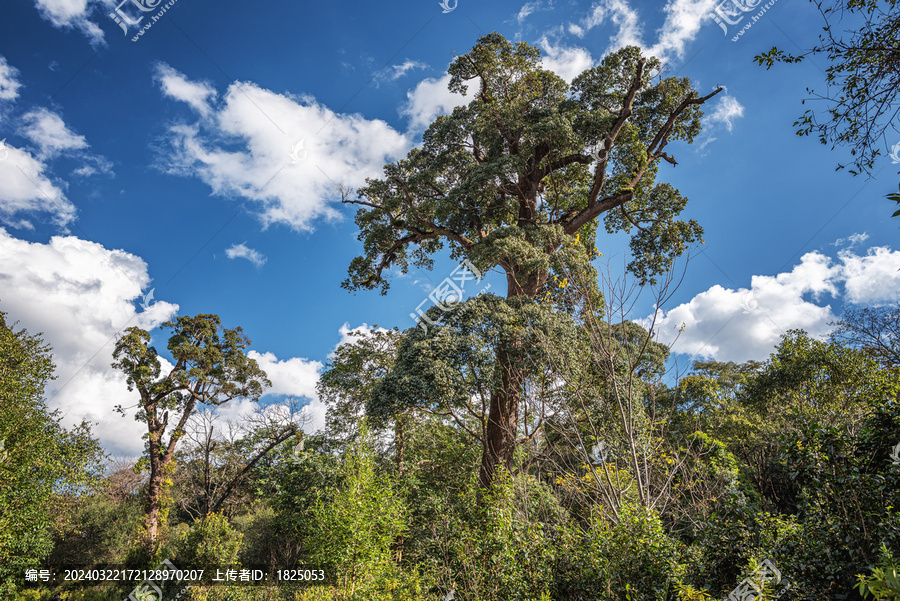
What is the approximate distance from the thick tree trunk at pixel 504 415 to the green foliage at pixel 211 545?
739 centimetres

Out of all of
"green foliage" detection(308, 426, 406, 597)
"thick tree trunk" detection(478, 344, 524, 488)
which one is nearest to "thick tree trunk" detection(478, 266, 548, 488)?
"thick tree trunk" detection(478, 344, 524, 488)

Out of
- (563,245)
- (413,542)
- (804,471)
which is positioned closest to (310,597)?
(413,542)

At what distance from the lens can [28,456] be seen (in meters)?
9.57

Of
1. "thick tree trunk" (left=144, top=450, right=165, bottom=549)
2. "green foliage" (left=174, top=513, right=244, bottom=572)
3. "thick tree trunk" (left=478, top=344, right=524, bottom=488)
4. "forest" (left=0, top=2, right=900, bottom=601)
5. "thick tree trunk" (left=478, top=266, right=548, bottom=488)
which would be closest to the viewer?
"forest" (left=0, top=2, right=900, bottom=601)

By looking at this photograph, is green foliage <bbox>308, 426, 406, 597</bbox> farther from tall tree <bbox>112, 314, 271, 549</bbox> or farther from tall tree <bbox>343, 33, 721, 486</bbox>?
tall tree <bbox>112, 314, 271, 549</bbox>

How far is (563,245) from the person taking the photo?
938 centimetres

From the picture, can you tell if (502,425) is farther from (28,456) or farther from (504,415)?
(28,456)

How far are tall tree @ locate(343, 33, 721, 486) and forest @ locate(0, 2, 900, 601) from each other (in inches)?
2.4

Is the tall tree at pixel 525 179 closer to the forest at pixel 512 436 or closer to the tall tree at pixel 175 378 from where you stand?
the forest at pixel 512 436

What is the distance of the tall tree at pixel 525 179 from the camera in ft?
30.6

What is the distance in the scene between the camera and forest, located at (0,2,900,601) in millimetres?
3266

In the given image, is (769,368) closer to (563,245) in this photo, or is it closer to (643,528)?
(563,245)

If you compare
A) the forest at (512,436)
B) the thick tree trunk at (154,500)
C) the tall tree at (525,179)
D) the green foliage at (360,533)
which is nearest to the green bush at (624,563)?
the forest at (512,436)

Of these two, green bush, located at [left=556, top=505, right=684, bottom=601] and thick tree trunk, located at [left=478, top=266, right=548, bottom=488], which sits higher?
thick tree trunk, located at [left=478, top=266, right=548, bottom=488]
